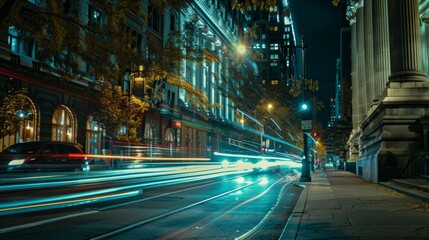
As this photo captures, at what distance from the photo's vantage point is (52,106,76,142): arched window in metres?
33.5

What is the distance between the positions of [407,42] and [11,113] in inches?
784

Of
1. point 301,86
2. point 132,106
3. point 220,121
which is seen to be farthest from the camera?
point 220,121

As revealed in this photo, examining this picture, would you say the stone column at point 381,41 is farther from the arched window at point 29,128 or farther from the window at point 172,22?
the window at point 172,22

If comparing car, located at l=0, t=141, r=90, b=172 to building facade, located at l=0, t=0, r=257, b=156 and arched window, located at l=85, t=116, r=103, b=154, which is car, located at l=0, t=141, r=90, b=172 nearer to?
building facade, located at l=0, t=0, r=257, b=156

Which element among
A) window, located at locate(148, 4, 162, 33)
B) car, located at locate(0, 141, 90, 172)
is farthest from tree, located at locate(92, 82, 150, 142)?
window, located at locate(148, 4, 162, 33)

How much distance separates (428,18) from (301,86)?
25.4ft

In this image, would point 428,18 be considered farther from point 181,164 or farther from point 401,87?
point 181,164

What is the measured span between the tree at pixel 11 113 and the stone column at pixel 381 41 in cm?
1973

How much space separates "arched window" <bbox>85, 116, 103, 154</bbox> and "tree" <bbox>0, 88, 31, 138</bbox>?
1163 centimetres

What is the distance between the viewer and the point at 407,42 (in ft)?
64.4

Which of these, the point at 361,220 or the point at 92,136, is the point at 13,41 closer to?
the point at 92,136

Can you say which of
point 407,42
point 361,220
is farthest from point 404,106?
point 361,220

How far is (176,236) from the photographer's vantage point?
812 cm

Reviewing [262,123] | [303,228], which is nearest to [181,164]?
[303,228]
